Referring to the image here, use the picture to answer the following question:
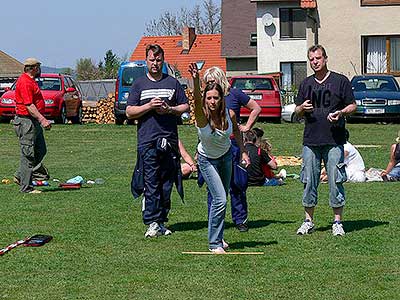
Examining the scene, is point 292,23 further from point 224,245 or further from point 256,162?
point 224,245

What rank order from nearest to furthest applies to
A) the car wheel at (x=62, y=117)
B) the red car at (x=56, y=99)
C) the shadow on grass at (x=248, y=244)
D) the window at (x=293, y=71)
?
the shadow on grass at (x=248, y=244), the red car at (x=56, y=99), the car wheel at (x=62, y=117), the window at (x=293, y=71)

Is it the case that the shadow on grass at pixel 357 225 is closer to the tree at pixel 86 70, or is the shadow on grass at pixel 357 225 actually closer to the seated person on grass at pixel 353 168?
the seated person on grass at pixel 353 168

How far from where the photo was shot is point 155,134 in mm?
10375

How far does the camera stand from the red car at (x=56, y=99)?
30.4 meters

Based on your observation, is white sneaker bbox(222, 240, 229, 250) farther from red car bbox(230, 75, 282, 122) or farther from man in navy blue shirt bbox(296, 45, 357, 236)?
red car bbox(230, 75, 282, 122)

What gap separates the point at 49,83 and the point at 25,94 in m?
17.8

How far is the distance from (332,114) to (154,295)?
3310 millimetres

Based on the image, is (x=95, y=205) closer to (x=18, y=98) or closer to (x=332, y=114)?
(x=18, y=98)

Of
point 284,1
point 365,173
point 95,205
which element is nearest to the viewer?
point 95,205

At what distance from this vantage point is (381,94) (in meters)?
30.6

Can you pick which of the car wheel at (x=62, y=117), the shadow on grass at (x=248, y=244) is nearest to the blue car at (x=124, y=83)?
the car wheel at (x=62, y=117)

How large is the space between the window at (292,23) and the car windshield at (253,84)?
24756 mm

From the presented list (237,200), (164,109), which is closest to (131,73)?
(237,200)

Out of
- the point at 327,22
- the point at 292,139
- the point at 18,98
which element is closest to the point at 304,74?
the point at 327,22
